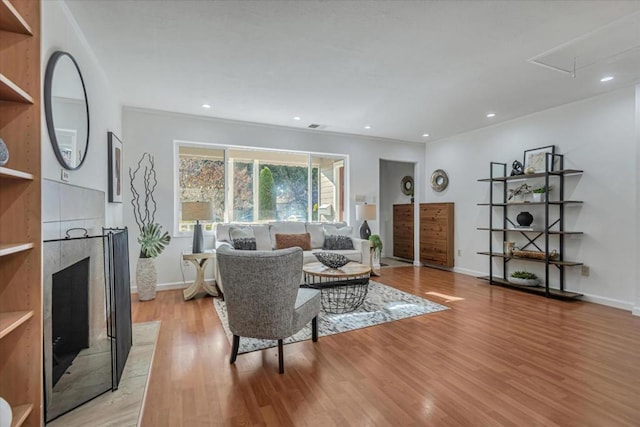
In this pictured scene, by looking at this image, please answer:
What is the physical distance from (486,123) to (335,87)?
3015 millimetres

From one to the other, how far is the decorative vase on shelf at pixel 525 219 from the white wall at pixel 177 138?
2701 millimetres

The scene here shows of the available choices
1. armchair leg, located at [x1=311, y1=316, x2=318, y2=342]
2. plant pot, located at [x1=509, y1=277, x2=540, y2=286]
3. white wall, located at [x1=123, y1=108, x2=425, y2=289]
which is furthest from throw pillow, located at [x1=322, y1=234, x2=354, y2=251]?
plant pot, located at [x1=509, y1=277, x2=540, y2=286]

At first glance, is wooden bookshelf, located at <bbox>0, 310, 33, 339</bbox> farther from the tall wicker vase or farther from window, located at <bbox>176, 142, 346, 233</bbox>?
window, located at <bbox>176, 142, 346, 233</bbox>

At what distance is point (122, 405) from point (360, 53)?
3098mm

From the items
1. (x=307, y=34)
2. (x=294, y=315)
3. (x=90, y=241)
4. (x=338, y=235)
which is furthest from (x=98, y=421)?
(x=338, y=235)

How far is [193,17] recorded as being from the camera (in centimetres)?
222

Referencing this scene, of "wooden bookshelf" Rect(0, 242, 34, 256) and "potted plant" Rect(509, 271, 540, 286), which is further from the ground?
"wooden bookshelf" Rect(0, 242, 34, 256)

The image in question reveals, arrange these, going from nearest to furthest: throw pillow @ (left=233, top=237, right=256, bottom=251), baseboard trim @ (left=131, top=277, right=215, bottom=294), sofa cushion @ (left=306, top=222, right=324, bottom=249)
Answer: throw pillow @ (left=233, top=237, right=256, bottom=251) < baseboard trim @ (left=131, top=277, right=215, bottom=294) < sofa cushion @ (left=306, top=222, right=324, bottom=249)

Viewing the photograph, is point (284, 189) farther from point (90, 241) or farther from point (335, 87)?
point (90, 241)

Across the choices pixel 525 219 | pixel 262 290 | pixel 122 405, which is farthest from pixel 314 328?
pixel 525 219

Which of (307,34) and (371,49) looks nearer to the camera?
(307,34)

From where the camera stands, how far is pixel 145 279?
3889 mm

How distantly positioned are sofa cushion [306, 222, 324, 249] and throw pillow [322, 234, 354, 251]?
106mm

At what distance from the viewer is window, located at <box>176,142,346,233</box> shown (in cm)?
474
